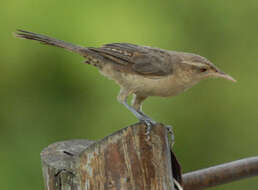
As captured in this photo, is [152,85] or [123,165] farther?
[152,85]

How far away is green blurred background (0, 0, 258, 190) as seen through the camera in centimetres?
476

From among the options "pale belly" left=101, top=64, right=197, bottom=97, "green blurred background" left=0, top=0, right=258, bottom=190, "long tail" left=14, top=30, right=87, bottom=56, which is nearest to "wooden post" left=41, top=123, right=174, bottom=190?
"pale belly" left=101, top=64, right=197, bottom=97

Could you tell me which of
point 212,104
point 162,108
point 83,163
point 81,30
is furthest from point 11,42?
point 83,163

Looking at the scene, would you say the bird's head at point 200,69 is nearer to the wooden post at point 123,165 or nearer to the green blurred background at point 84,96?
the green blurred background at point 84,96

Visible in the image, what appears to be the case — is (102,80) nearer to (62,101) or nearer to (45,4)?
(62,101)

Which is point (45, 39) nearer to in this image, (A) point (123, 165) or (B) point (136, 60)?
(B) point (136, 60)

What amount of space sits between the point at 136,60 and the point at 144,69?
105 mm

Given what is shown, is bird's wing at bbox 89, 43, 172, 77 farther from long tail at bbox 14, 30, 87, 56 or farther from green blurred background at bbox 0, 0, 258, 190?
green blurred background at bbox 0, 0, 258, 190

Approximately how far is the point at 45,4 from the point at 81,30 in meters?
0.44

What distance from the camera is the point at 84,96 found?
197 inches

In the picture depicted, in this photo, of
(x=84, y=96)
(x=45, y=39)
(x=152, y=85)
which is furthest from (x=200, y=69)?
(x=84, y=96)

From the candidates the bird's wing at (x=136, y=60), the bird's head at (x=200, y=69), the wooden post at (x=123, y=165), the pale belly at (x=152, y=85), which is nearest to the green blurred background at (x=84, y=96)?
the bird's wing at (x=136, y=60)

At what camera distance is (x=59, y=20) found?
4.80 meters

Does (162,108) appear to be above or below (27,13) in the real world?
below
